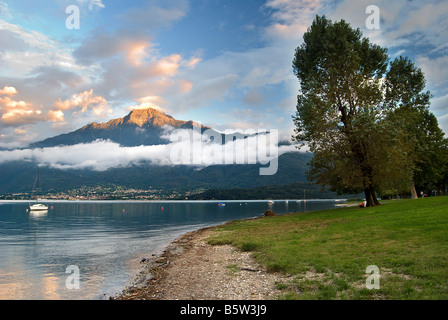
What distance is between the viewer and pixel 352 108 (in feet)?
157

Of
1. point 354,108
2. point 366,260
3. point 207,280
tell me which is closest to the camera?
point 366,260

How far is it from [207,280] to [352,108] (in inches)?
1616

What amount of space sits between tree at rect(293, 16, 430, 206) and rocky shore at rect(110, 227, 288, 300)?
28.6 metres

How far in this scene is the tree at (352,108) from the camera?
144ft

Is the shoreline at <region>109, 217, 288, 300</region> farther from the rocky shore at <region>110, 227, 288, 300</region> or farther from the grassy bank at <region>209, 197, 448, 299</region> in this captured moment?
the grassy bank at <region>209, 197, 448, 299</region>

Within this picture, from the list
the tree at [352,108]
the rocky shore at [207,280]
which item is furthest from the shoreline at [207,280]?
the tree at [352,108]

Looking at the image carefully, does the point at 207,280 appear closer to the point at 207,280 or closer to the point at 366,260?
the point at 207,280

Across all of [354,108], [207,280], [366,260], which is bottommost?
[207,280]

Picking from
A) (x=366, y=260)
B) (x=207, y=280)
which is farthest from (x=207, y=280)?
(x=366, y=260)

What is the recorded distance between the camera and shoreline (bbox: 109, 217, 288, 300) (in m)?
14.5

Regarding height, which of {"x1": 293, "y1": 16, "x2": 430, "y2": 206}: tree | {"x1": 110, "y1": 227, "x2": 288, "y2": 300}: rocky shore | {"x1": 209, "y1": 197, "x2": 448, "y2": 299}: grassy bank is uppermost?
{"x1": 293, "y1": 16, "x2": 430, "y2": 206}: tree

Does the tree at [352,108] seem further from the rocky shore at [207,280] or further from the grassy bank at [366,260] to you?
the rocky shore at [207,280]

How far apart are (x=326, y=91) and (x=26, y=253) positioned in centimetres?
5007

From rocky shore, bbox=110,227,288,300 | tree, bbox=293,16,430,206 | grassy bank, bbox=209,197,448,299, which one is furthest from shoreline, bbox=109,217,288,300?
tree, bbox=293,16,430,206
